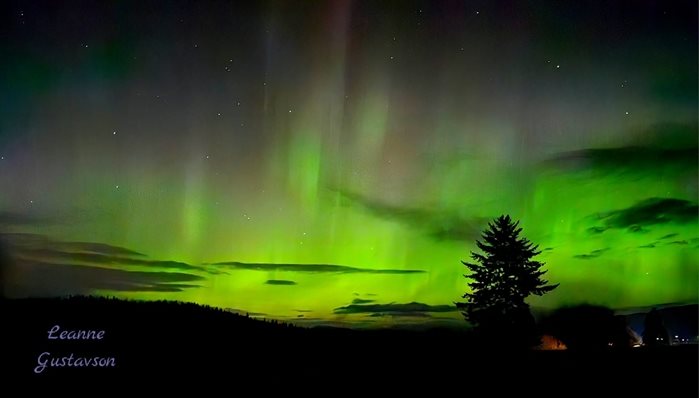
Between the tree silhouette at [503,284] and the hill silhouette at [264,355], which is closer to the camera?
the hill silhouette at [264,355]

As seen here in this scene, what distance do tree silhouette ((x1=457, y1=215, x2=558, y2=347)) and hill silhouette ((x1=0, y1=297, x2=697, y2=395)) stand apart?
295 inches

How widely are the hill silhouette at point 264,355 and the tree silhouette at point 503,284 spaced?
24.6 ft

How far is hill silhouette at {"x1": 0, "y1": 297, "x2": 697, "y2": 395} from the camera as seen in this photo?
11469 mm

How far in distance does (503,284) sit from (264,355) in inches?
438

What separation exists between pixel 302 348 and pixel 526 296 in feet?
33.5

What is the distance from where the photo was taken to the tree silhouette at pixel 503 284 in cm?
2133

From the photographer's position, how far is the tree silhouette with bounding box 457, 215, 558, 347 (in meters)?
21.3

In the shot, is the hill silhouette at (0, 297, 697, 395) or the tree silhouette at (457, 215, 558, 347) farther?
the tree silhouette at (457, 215, 558, 347)

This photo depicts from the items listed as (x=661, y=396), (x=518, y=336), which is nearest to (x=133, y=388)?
(x=661, y=396)

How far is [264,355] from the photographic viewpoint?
13.6m

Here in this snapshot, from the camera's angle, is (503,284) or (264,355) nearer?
(264,355)

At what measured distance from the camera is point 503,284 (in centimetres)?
2195

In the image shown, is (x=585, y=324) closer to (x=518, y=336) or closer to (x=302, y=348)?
(x=518, y=336)

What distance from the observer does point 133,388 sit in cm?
1202
